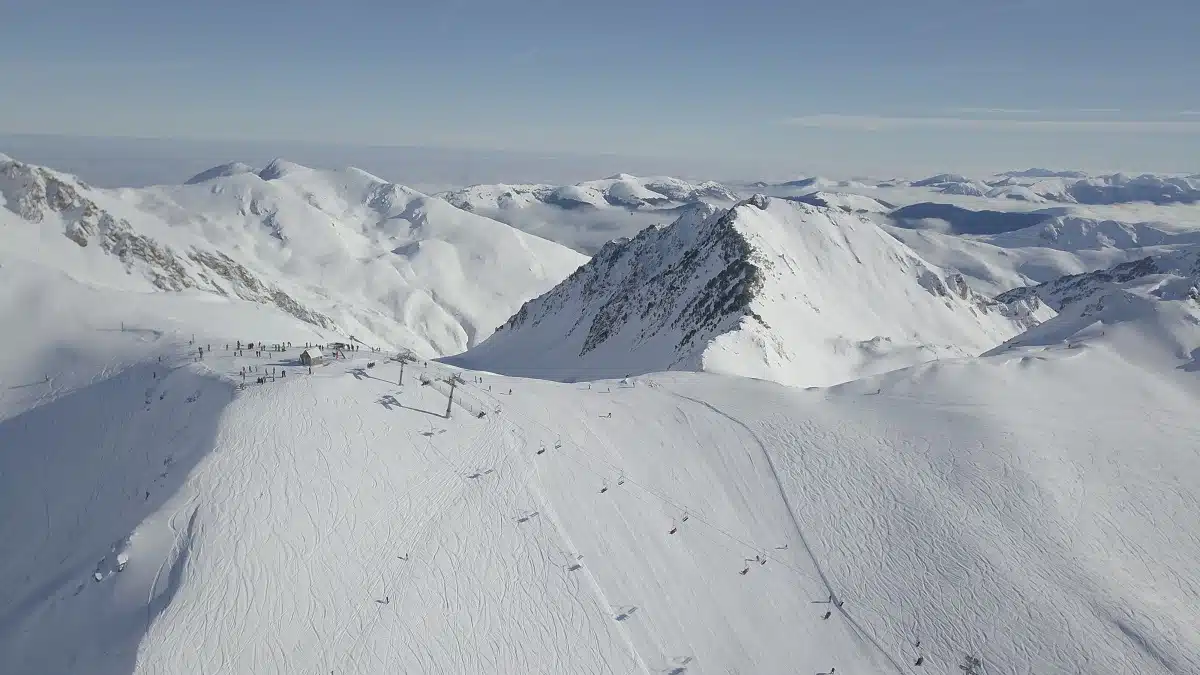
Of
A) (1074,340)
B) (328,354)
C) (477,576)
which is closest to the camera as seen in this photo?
(477,576)

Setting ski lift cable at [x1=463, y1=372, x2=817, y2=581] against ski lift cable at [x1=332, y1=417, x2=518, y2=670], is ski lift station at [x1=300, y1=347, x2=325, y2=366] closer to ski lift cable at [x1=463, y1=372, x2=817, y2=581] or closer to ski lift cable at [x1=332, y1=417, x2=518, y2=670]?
ski lift cable at [x1=332, y1=417, x2=518, y2=670]

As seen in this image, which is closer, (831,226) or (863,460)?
(863,460)

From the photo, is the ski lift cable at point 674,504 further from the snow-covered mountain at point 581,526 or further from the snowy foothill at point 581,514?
the snowy foothill at point 581,514

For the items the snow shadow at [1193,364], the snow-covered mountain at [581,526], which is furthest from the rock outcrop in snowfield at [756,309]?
the snow shadow at [1193,364]

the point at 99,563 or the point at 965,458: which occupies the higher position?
the point at 99,563

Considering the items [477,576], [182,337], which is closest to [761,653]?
[477,576]

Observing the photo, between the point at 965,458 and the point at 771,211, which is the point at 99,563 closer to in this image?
the point at 965,458
